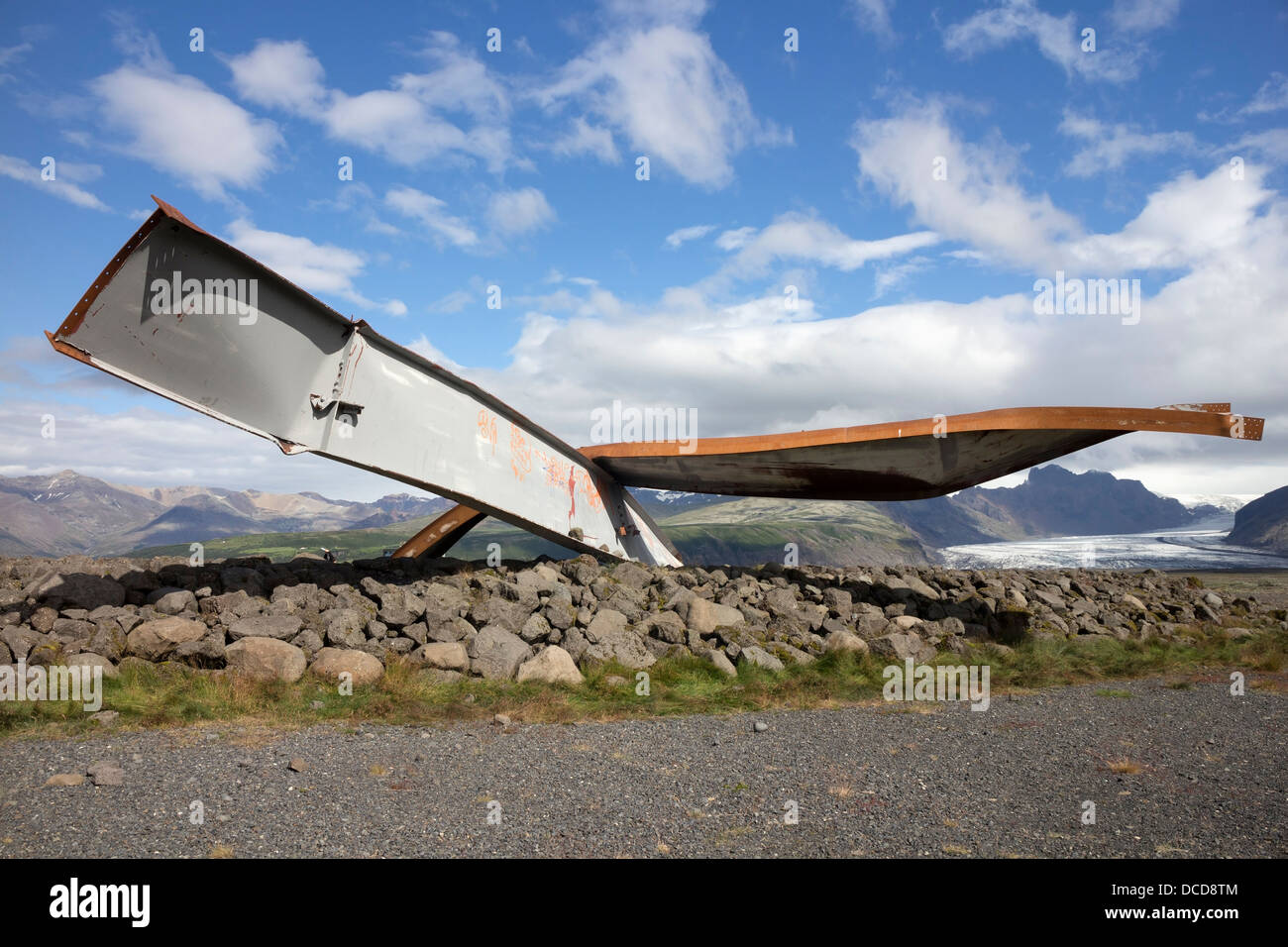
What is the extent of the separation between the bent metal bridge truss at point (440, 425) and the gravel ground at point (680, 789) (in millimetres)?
3548

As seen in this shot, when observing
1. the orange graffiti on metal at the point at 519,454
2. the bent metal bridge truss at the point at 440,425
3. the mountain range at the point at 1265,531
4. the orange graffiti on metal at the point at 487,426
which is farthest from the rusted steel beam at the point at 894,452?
the mountain range at the point at 1265,531

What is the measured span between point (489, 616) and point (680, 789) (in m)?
4.81

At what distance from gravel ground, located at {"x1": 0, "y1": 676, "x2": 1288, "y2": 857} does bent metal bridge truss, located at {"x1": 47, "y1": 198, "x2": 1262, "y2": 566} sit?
11.6 feet

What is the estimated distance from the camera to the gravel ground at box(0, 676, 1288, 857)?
14.1ft

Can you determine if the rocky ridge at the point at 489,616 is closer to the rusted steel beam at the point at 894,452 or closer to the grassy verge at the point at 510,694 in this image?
the grassy verge at the point at 510,694

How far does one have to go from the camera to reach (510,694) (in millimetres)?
7887

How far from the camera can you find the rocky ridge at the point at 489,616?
805 centimetres

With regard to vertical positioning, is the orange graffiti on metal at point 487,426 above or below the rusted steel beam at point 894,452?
above

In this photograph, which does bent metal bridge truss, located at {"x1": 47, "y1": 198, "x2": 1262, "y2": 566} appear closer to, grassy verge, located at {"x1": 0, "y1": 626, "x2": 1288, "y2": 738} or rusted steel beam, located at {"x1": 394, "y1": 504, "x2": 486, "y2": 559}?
rusted steel beam, located at {"x1": 394, "y1": 504, "x2": 486, "y2": 559}

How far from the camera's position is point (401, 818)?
4656 millimetres

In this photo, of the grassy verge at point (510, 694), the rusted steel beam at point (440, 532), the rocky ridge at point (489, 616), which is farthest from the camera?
the rusted steel beam at point (440, 532)

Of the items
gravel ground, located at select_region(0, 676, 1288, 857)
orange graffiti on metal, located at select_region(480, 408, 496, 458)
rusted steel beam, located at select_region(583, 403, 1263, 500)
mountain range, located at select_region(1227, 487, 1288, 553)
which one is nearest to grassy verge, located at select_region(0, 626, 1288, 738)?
gravel ground, located at select_region(0, 676, 1288, 857)
